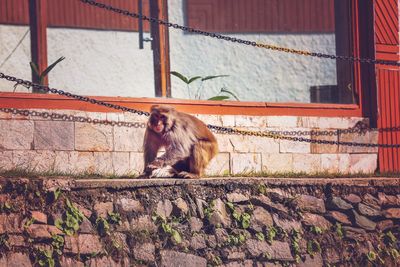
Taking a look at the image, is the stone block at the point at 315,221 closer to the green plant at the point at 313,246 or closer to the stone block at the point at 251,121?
the green plant at the point at 313,246

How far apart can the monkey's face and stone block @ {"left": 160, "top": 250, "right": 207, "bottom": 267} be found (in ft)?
5.01

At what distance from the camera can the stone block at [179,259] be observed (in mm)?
10906

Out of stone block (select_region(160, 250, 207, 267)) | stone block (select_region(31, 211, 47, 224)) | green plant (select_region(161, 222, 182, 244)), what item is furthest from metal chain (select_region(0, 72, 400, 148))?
stone block (select_region(160, 250, 207, 267))

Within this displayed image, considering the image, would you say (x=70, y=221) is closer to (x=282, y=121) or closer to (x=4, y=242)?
(x=4, y=242)

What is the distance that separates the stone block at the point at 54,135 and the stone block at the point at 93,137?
0.29ft

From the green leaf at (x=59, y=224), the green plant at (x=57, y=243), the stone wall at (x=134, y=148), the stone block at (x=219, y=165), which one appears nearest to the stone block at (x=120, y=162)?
the stone wall at (x=134, y=148)

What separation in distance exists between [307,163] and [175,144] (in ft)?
8.56

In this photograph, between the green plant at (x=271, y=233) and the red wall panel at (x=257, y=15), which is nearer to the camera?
the green plant at (x=271, y=233)

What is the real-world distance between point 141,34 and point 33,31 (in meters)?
1.27

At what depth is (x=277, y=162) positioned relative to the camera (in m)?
13.8

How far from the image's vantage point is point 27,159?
466 inches

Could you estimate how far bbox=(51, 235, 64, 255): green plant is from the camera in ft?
33.7

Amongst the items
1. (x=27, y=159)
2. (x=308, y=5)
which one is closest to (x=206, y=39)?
(x=308, y=5)

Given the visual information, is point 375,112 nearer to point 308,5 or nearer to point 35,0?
point 308,5
